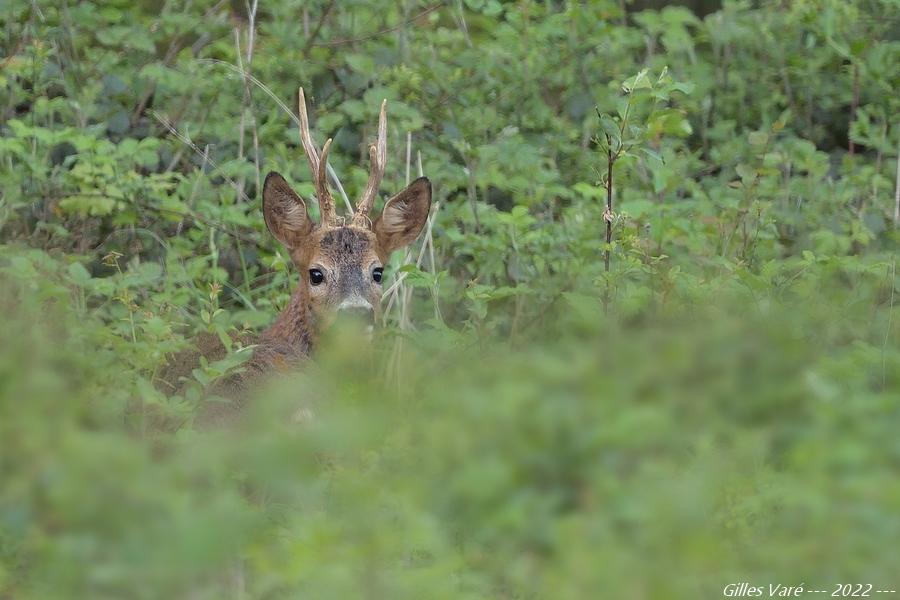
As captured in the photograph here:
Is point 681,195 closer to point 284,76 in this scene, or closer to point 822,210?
point 822,210

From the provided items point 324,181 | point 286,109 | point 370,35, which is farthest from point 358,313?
point 370,35

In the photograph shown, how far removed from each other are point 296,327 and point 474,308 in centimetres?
92

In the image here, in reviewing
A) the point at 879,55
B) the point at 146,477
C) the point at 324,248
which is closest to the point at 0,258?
the point at 324,248

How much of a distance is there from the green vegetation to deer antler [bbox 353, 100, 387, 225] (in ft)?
1.17

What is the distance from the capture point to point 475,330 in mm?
6254

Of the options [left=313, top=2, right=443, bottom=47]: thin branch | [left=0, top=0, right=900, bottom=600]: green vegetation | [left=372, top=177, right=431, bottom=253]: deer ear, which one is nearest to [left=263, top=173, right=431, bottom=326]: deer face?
[left=372, top=177, right=431, bottom=253]: deer ear

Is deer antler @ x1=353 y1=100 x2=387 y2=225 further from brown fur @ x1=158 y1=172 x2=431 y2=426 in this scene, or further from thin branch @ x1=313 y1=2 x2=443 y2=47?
thin branch @ x1=313 y1=2 x2=443 y2=47

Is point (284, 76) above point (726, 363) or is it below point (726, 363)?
above

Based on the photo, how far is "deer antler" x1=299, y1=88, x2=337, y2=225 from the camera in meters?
6.69

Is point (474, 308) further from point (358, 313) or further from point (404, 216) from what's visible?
point (404, 216)

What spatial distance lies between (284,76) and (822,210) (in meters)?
2.73

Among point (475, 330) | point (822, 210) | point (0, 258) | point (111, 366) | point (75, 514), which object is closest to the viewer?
point (75, 514)

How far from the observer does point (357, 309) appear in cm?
661

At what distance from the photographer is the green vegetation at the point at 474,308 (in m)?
3.57
